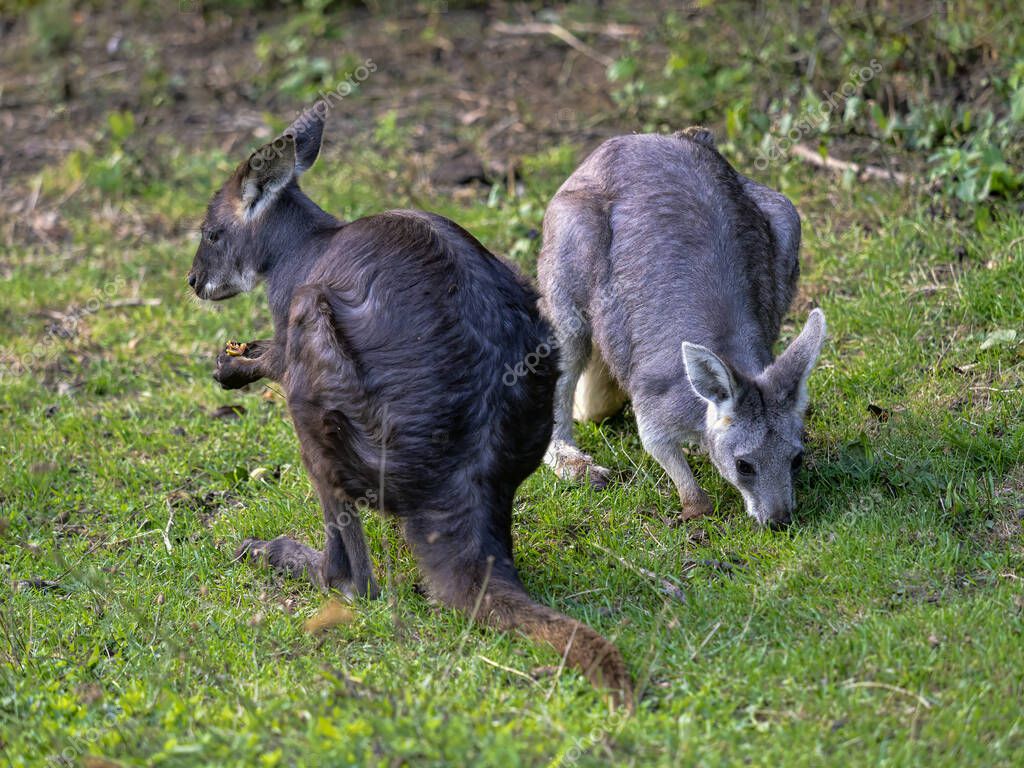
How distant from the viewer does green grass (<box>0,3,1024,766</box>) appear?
327cm

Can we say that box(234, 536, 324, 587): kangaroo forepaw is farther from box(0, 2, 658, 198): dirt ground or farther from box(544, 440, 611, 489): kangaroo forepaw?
box(0, 2, 658, 198): dirt ground

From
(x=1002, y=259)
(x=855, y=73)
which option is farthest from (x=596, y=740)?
(x=855, y=73)

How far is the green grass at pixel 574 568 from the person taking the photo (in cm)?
327

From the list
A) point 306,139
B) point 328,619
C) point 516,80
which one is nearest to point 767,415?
point 328,619

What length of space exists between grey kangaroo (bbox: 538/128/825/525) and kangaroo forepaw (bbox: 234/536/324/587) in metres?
1.14

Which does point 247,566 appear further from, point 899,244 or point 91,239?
point 91,239

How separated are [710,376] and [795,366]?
0.31 metres

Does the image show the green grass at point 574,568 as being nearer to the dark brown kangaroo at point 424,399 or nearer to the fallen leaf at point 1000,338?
the fallen leaf at point 1000,338

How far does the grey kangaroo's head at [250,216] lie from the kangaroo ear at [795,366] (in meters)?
1.91

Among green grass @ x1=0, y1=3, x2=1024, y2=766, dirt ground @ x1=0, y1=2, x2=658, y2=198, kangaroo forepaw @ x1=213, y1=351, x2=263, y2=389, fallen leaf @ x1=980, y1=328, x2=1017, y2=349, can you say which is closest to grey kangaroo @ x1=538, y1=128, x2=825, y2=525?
green grass @ x1=0, y1=3, x2=1024, y2=766

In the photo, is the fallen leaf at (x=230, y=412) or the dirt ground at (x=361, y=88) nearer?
the fallen leaf at (x=230, y=412)

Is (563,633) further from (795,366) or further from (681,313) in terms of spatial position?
(681,313)

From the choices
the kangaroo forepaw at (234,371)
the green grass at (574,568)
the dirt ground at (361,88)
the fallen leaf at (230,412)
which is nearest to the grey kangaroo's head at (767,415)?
the green grass at (574,568)

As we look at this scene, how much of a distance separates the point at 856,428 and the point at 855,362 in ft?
1.80
